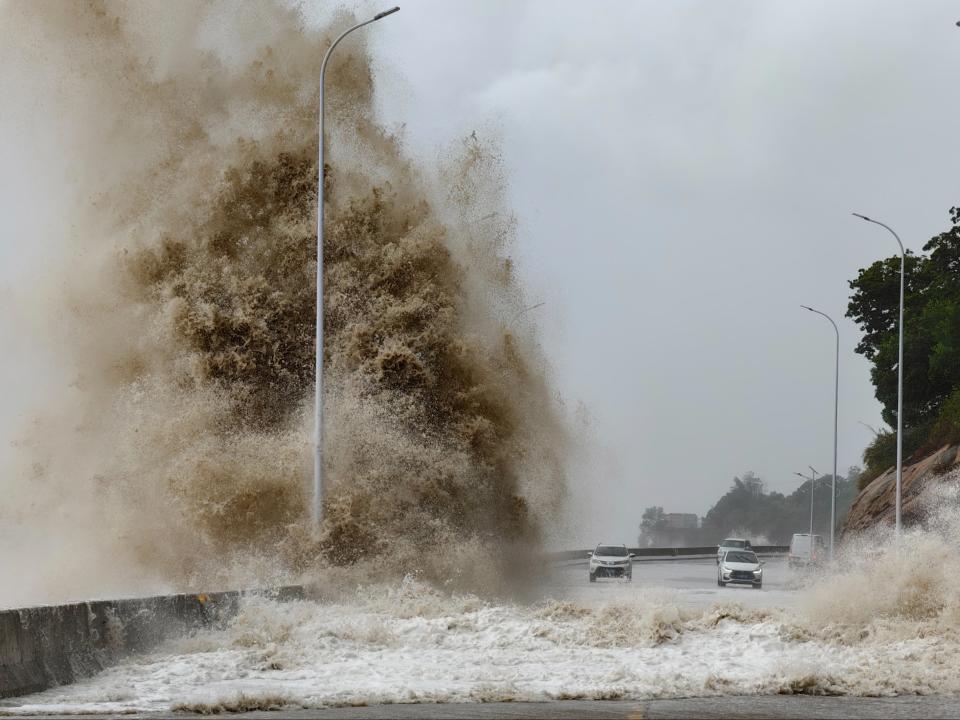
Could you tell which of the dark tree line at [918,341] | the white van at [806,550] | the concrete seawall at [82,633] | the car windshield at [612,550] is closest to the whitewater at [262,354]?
the concrete seawall at [82,633]

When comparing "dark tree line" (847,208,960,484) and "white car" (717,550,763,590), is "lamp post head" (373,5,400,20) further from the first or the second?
"dark tree line" (847,208,960,484)

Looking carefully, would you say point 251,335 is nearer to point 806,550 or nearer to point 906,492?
point 806,550

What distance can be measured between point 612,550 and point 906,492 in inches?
655

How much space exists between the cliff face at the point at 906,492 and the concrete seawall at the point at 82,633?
40175mm

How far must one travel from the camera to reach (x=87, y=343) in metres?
26.7

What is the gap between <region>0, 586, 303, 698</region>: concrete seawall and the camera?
12.1m

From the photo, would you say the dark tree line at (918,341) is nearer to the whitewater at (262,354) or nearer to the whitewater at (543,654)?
the whitewater at (262,354)

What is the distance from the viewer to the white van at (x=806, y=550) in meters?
49.0

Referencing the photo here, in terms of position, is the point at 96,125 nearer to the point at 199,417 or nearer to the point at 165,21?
the point at 165,21

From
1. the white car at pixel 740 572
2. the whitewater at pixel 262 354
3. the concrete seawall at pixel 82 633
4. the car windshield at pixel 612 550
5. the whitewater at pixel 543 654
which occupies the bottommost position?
the white car at pixel 740 572

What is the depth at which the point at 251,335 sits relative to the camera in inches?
1019

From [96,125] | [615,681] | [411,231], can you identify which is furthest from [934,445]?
[615,681]

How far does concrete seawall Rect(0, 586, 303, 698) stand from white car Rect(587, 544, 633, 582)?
2731cm

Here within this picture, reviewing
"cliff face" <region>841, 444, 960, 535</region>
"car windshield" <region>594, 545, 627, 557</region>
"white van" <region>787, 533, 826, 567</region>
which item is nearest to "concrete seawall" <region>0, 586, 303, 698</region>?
"car windshield" <region>594, 545, 627, 557</region>
